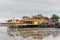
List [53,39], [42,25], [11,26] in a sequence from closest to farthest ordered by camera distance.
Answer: [53,39] < [11,26] < [42,25]

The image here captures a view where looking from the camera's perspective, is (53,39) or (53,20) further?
(53,20)

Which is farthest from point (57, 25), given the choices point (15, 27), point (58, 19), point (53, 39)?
point (53, 39)

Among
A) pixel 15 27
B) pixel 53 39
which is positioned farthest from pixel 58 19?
pixel 53 39

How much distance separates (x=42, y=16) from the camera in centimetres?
979

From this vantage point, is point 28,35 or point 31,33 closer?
point 28,35

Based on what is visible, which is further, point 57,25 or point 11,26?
point 57,25

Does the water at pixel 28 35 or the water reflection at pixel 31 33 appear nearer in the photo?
the water at pixel 28 35

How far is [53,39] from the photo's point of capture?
6535 mm

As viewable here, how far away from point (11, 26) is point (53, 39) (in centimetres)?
302

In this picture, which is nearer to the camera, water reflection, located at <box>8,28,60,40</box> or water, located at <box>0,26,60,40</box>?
water, located at <box>0,26,60,40</box>

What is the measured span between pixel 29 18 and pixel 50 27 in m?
1.01

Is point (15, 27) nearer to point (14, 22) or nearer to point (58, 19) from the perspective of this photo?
point (14, 22)

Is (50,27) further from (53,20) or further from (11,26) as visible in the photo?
(11,26)

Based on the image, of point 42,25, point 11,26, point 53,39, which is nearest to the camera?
point 53,39
